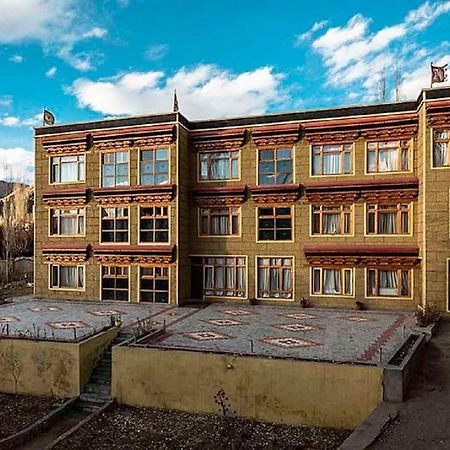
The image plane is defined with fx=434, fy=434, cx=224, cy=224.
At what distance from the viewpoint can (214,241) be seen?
16.8m

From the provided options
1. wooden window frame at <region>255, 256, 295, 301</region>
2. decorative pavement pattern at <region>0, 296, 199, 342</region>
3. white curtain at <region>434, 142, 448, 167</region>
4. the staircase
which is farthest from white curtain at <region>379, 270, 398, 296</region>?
the staircase

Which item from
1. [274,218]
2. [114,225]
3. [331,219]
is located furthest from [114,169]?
[331,219]

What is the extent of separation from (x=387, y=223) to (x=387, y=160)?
2.19 meters

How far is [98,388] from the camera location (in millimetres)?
10266

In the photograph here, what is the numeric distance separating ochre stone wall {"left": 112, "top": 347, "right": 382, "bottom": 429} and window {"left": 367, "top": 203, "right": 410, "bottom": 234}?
7733mm

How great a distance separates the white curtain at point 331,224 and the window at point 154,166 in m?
6.06

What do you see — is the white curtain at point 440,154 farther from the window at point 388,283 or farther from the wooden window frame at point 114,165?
the wooden window frame at point 114,165

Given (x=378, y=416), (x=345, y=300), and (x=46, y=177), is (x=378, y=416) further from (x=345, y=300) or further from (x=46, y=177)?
(x=46, y=177)

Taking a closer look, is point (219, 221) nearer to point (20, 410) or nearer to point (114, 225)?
point (114, 225)

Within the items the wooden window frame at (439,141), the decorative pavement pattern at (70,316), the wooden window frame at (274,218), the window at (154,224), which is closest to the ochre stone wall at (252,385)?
the decorative pavement pattern at (70,316)

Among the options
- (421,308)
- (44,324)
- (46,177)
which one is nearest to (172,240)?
(44,324)

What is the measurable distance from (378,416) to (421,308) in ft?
24.3

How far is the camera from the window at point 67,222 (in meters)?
17.8

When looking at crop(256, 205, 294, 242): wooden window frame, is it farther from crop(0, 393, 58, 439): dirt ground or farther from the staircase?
crop(0, 393, 58, 439): dirt ground
